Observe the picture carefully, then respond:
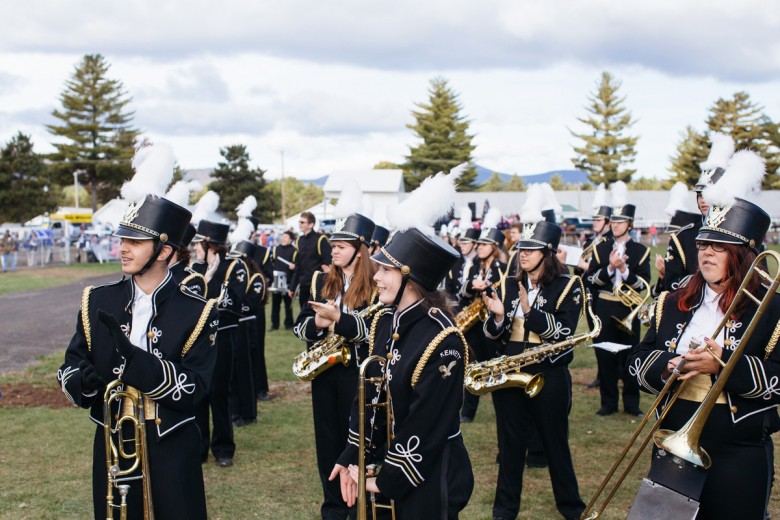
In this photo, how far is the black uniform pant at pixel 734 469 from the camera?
3877 mm

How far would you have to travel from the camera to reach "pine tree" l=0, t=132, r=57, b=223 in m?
48.4

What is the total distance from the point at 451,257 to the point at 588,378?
896 cm

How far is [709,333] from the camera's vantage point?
411 centimetres

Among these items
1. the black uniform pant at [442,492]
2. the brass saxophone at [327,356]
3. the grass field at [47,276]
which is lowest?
the grass field at [47,276]

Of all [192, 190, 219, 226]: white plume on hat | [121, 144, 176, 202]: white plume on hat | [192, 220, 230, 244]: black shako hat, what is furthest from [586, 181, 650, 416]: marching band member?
[121, 144, 176, 202]: white plume on hat

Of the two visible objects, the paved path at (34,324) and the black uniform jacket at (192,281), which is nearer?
the black uniform jacket at (192,281)

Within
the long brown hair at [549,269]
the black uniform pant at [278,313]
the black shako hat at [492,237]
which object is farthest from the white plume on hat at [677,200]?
the black uniform pant at [278,313]

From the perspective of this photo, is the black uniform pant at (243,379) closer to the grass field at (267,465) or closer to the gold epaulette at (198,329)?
the grass field at (267,465)

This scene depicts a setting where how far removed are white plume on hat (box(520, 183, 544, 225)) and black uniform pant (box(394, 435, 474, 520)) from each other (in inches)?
142

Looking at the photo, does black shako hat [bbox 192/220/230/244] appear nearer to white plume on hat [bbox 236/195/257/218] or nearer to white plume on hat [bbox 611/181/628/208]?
white plume on hat [bbox 236/195/257/218]

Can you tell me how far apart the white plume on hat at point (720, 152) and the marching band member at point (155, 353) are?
456cm

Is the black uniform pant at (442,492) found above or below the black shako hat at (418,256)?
below

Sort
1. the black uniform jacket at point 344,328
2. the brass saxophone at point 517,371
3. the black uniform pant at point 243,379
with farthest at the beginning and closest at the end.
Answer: the black uniform pant at point 243,379 < the brass saxophone at point 517,371 < the black uniform jacket at point 344,328

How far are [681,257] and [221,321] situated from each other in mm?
4979
